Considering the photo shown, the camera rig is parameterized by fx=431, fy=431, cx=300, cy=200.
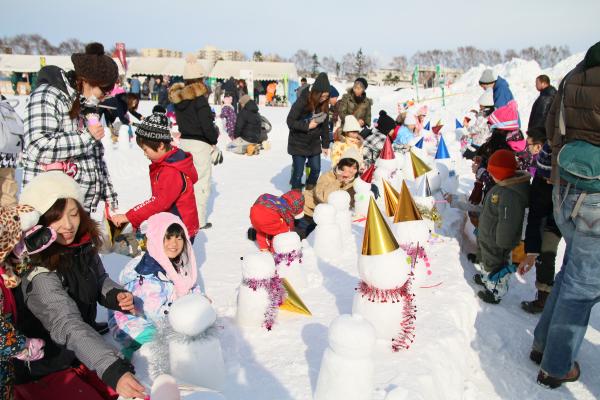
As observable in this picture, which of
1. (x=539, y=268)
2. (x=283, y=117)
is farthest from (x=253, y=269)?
(x=283, y=117)

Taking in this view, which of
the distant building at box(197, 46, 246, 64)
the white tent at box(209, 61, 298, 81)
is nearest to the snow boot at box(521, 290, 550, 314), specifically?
the white tent at box(209, 61, 298, 81)

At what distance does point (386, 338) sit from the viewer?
2721mm

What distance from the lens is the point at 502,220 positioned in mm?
3699

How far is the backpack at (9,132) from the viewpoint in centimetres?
316

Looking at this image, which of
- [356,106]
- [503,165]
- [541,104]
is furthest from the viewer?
[541,104]

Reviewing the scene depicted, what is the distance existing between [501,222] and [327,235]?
1.56 meters

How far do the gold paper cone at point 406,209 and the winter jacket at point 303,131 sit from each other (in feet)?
9.46

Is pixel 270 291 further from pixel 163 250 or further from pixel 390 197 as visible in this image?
pixel 390 197

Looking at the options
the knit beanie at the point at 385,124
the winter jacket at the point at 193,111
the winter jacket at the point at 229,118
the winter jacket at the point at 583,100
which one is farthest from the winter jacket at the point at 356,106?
the winter jacket at the point at 583,100

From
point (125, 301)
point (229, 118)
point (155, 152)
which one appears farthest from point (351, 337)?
point (229, 118)

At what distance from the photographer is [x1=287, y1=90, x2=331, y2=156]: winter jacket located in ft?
19.3

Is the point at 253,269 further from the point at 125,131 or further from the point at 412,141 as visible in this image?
the point at 125,131

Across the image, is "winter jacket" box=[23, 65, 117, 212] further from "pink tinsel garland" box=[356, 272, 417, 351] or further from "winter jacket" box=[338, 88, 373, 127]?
"winter jacket" box=[338, 88, 373, 127]

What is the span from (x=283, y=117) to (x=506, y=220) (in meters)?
15.0
